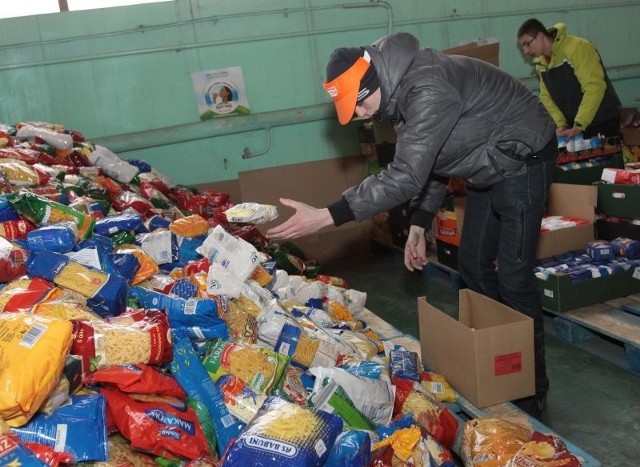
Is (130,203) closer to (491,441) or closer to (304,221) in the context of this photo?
(304,221)

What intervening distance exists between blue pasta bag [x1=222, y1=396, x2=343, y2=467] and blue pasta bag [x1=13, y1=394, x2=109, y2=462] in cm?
32

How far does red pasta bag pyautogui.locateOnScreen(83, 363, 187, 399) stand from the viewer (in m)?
1.56

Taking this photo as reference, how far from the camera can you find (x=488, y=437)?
181cm

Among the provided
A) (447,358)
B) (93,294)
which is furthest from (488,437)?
(93,294)

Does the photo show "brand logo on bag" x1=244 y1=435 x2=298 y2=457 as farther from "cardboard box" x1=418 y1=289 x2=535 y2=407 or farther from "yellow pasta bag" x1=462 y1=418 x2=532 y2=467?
"cardboard box" x1=418 y1=289 x2=535 y2=407

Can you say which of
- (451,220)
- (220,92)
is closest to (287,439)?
(451,220)

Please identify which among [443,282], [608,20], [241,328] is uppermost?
[608,20]

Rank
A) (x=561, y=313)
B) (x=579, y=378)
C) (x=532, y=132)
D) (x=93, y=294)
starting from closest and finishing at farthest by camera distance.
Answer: (x=93, y=294)
(x=532, y=132)
(x=579, y=378)
(x=561, y=313)

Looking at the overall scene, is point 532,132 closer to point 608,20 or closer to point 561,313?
point 561,313

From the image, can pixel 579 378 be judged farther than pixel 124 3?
No

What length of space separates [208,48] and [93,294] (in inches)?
152

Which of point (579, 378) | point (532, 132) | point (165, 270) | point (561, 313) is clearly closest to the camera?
point (532, 132)

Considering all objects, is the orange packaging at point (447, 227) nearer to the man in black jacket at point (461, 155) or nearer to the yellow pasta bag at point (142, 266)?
the man in black jacket at point (461, 155)

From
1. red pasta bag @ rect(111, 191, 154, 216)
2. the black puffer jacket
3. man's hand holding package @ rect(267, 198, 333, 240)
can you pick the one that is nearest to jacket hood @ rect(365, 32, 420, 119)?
the black puffer jacket
